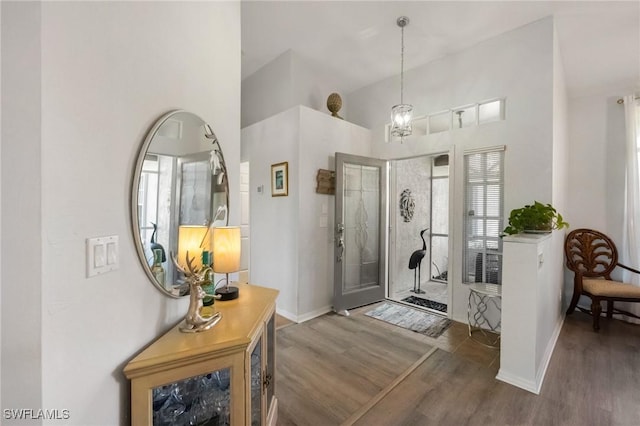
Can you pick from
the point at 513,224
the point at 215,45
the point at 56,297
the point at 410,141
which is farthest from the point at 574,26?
the point at 56,297

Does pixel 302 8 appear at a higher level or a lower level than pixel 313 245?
higher

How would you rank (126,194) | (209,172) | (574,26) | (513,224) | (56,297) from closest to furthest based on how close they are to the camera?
(56,297) → (126,194) → (209,172) → (513,224) → (574,26)

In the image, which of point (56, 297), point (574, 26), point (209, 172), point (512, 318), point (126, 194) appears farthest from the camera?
point (574, 26)

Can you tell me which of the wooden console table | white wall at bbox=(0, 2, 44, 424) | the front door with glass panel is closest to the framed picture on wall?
the front door with glass panel

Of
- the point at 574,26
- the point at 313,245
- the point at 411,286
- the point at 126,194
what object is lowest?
the point at 411,286

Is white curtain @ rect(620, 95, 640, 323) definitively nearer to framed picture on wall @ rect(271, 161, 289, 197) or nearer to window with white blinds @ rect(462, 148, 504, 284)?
window with white blinds @ rect(462, 148, 504, 284)

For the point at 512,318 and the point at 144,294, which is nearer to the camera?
the point at 144,294

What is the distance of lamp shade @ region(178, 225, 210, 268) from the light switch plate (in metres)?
0.28

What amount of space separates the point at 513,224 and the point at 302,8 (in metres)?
2.86

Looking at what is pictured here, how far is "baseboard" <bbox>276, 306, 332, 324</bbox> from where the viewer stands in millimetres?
3105

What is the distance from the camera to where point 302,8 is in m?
2.69

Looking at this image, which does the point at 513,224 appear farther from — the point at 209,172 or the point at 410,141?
Answer: the point at 209,172

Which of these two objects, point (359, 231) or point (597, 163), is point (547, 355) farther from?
point (597, 163)

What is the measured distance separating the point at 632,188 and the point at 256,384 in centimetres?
465
